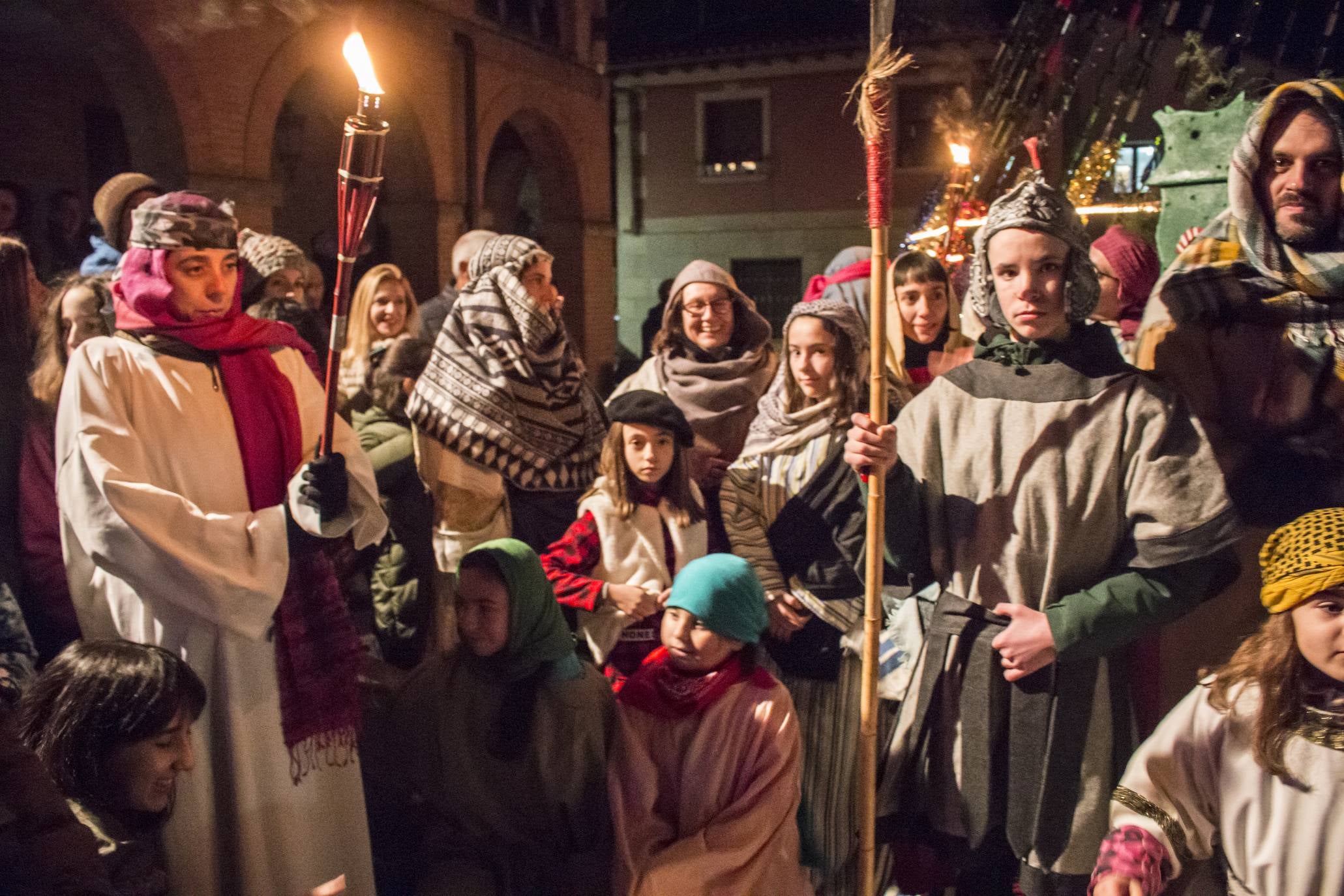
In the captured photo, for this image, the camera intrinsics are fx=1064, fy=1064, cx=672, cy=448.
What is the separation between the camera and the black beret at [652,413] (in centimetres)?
350

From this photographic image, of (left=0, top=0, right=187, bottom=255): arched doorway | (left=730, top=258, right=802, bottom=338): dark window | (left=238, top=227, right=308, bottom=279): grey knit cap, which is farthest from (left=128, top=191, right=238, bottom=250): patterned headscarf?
(left=730, top=258, right=802, bottom=338): dark window

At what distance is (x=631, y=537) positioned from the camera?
350 cm

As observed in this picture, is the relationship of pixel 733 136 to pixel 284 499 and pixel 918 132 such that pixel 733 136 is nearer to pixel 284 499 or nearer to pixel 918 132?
pixel 918 132

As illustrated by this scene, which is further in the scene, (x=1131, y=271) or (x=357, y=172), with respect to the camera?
(x=1131, y=271)

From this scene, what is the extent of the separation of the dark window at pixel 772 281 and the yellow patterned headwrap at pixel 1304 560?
54.6 ft

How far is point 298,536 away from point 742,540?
1442mm

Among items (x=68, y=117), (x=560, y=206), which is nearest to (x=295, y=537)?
(x=68, y=117)

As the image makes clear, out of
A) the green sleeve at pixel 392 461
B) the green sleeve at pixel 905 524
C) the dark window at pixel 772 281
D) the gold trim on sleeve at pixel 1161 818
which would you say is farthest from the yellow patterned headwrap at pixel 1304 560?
the dark window at pixel 772 281

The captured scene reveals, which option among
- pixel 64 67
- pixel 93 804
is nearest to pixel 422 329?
pixel 93 804

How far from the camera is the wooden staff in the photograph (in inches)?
97.2

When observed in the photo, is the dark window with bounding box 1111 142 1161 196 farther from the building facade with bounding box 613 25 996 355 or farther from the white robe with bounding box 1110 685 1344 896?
the white robe with bounding box 1110 685 1344 896

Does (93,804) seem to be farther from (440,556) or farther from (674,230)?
(674,230)

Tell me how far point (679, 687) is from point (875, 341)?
42.2 inches

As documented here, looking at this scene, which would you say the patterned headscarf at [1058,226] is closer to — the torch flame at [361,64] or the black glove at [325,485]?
the torch flame at [361,64]
